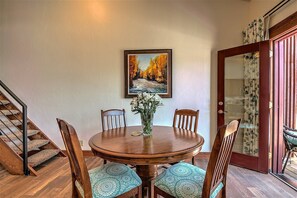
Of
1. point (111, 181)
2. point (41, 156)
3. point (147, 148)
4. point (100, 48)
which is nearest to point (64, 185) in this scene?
point (41, 156)

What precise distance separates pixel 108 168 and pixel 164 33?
8.65 ft

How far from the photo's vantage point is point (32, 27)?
3.69 m

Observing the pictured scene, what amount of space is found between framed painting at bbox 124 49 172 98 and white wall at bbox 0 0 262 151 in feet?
0.38

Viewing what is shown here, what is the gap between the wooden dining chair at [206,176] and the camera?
4.24 ft

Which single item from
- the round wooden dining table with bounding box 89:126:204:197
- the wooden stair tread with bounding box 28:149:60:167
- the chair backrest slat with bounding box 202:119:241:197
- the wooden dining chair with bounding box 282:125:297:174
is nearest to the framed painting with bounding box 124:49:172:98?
the round wooden dining table with bounding box 89:126:204:197

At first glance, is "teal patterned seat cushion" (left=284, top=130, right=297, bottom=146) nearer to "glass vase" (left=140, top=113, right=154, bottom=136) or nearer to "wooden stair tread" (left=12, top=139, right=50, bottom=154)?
"glass vase" (left=140, top=113, right=154, bottom=136)

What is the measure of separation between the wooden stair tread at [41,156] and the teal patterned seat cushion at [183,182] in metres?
2.30

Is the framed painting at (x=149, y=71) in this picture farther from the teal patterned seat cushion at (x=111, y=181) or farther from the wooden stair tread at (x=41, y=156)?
the teal patterned seat cushion at (x=111, y=181)

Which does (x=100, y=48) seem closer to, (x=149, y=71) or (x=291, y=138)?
(x=149, y=71)

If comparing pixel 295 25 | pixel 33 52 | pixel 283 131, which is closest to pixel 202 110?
pixel 283 131

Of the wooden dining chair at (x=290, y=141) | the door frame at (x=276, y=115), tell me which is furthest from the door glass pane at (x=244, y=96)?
the wooden dining chair at (x=290, y=141)

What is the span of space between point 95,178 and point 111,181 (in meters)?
0.15

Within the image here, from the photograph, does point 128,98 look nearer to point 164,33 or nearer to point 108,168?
point 164,33

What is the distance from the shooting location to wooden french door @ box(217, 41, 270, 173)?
2.85 m
